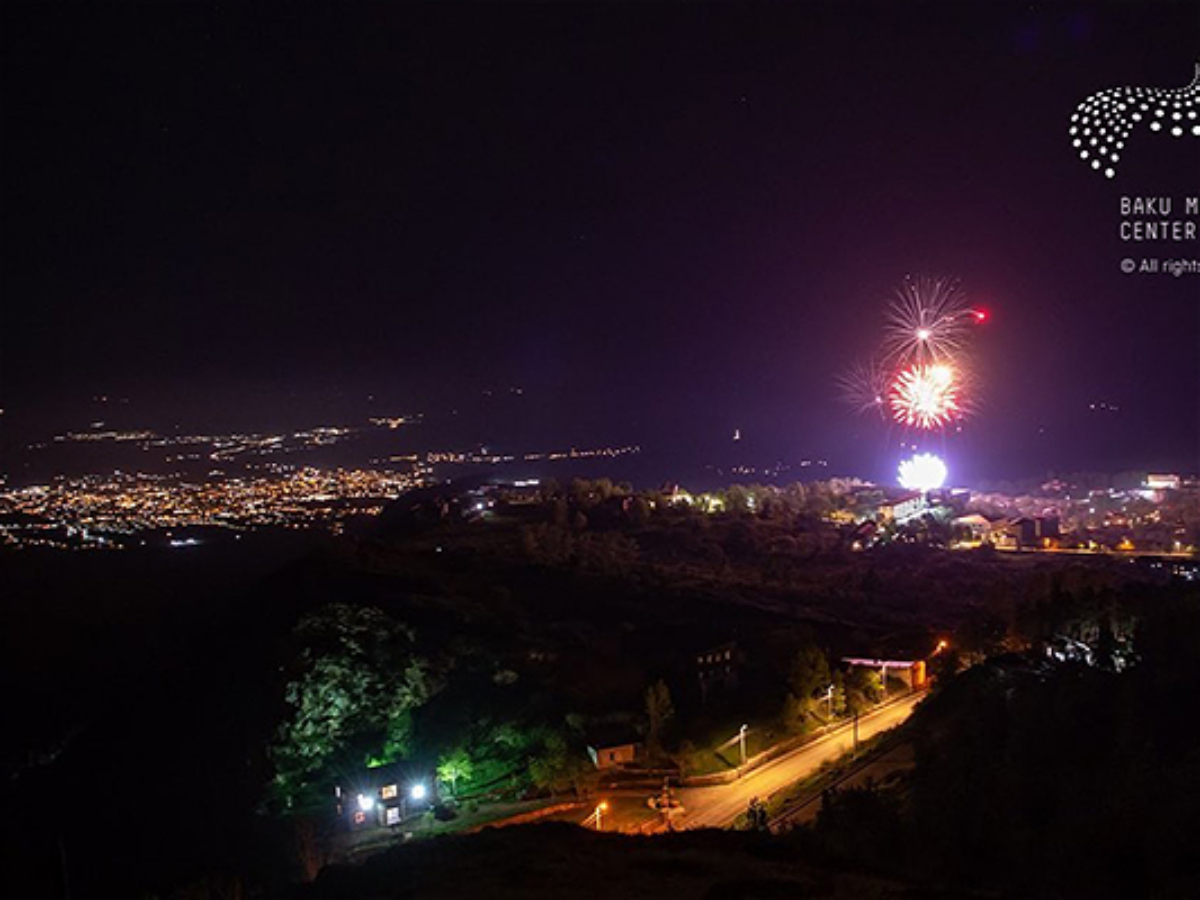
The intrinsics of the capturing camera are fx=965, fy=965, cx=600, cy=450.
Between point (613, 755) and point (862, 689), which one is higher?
point (862, 689)

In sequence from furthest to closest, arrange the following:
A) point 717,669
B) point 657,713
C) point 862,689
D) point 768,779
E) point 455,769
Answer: point 717,669 < point 862,689 < point 657,713 < point 455,769 < point 768,779

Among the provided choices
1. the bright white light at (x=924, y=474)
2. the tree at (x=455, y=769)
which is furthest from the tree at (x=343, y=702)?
the bright white light at (x=924, y=474)

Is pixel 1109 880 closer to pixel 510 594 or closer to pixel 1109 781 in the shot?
pixel 1109 781

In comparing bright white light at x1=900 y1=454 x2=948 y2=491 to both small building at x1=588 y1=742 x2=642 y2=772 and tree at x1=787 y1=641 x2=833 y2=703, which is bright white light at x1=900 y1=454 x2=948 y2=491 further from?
small building at x1=588 y1=742 x2=642 y2=772

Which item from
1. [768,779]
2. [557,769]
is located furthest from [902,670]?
[557,769]

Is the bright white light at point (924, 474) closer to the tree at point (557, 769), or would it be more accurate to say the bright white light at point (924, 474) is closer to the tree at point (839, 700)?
the tree at point (839, 700)

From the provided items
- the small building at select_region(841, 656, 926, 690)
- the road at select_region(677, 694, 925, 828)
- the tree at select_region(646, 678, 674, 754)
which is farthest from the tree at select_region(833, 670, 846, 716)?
the tree at select_region(646, 678, 674, 754)

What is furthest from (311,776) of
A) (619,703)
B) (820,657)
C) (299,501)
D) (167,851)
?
(299,501)

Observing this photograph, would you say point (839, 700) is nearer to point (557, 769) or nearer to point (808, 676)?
point (808, 676)
